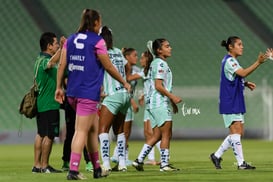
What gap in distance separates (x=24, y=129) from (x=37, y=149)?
39.4 ft

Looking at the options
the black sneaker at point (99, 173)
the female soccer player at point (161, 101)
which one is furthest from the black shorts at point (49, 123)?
the black sneaker at point (99, 173)

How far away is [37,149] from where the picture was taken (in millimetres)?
11242

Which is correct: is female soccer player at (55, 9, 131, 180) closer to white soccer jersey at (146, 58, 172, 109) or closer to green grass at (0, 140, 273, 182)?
green grass at (0, 140, 273, 182)

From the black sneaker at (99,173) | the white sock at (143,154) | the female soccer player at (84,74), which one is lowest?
the black sneaker at (99,173)

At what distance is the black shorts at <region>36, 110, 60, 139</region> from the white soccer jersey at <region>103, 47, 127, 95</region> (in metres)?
0.78

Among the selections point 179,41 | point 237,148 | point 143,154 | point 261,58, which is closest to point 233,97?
point 237,148

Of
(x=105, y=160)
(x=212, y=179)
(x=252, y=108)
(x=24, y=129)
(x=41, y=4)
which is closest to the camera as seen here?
(x=212, y=179)

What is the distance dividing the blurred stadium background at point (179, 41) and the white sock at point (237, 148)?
11733 mm

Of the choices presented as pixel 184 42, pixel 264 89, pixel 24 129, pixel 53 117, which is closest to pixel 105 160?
pixel 53 117

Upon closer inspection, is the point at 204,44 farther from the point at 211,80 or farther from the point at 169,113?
the point at 169,113

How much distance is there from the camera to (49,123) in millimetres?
11141

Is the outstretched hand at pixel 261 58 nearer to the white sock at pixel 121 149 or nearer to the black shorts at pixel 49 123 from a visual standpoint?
the white sock at pixel 121 149

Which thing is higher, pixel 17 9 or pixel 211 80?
pixel 17 9

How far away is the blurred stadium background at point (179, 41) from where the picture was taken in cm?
2400
